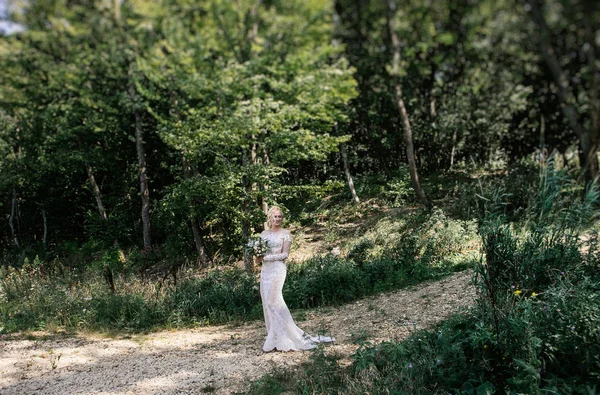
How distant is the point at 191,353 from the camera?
16.5ft

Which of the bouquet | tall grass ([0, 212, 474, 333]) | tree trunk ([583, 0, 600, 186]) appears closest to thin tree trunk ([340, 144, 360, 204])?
tall grass ([0, 212, 474, 333])

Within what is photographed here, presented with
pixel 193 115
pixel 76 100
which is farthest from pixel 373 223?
pixel 76 100

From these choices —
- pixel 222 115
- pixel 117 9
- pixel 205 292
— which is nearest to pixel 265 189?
pixel 222 115

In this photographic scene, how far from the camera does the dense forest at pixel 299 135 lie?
286 centimetres

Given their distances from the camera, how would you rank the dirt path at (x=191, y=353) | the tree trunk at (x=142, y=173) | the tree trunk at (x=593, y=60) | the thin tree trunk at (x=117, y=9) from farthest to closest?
the tree trunk at (x=142, y=173)
the thin tree trunk at (x=117, y=9)
the dirt path at (x=191, y=353)
the tree trunk at (x=593, y=60)

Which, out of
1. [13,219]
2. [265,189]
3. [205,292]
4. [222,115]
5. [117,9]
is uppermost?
[117,9]

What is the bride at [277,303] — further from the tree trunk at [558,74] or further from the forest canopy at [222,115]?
the tree trunk at [558,74]

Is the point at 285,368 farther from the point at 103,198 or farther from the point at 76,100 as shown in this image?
the point at 103,198

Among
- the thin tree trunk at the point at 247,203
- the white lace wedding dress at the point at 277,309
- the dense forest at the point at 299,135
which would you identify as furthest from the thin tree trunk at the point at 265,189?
the white lace wedding dress at the point at 277,309

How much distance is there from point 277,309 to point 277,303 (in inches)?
2.8

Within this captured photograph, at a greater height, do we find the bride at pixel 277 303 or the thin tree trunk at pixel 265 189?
the thin tree trunk at pixel 265 189

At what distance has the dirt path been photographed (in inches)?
165

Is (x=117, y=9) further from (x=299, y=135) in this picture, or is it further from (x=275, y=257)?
(x=275, y=257)

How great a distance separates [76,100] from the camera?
13312mm
